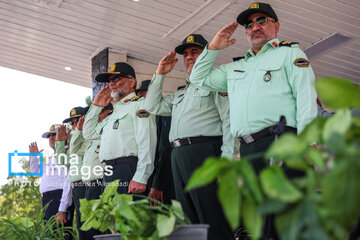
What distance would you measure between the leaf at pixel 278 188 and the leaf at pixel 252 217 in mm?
43

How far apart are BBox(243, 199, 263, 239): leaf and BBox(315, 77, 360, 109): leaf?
22cm

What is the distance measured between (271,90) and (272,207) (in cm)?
170

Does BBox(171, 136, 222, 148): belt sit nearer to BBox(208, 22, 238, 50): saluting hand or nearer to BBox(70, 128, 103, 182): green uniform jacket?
BBox(208, 22, 238, 50): saluting hand

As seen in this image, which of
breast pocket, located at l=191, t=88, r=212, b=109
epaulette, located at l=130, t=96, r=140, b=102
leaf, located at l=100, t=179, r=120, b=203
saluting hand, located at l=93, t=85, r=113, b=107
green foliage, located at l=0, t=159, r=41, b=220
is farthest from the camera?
green foliage, located at l=0, t=159, r=41, b=220

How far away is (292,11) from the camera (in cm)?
525

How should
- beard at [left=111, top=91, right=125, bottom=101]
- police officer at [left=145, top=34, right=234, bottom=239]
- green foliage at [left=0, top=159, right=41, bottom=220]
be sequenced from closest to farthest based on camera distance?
police officer at [left=145, top=34, right=234, bottom=239]
beard at [left=111, top=91, right=125, bottom=101]
green foliage at [left=0, top=159, right=41, bottom=220]

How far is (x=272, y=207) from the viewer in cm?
75

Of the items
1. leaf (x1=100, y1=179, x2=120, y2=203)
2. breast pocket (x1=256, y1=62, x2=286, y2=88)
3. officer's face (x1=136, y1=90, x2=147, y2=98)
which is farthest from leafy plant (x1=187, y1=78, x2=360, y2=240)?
officer's face (x1=136, y1=90, x2=147, y2=98)

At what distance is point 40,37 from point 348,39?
4136mm

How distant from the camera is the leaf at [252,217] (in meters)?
0.79

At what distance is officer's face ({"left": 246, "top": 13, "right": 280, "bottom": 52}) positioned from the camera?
266cm

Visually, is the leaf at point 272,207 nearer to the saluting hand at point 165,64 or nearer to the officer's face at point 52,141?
the saluting hand at point 165,64

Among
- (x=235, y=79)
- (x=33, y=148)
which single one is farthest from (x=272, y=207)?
(x=33, y=148)

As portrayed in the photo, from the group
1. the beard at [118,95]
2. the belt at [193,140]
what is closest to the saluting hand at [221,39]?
the belt at [193,140]
